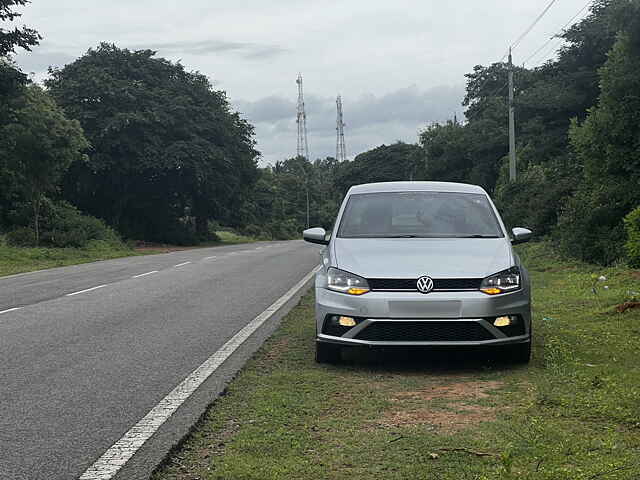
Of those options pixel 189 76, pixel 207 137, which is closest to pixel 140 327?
pixel 207 137

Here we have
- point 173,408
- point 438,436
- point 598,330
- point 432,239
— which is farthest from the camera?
point 598,330

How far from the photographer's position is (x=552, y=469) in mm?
4645

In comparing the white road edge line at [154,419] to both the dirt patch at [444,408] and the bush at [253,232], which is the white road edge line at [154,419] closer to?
the dirt patch at [444,408]

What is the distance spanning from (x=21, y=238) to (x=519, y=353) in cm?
3076

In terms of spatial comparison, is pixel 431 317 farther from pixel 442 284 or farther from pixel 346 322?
pixel 346 322

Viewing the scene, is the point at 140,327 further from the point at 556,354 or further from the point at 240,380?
the point at 556,354

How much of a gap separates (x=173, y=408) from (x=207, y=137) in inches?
1844

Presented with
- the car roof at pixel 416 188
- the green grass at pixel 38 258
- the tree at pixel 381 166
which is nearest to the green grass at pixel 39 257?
the green grass at pixel 38 258

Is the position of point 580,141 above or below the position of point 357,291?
above

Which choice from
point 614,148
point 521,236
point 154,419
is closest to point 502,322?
point 521,236

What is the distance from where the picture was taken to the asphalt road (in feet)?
17.8

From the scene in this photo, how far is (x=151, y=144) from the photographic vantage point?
48.4 m

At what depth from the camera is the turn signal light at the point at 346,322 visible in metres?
7.59

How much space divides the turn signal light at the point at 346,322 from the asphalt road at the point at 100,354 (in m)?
1.06
